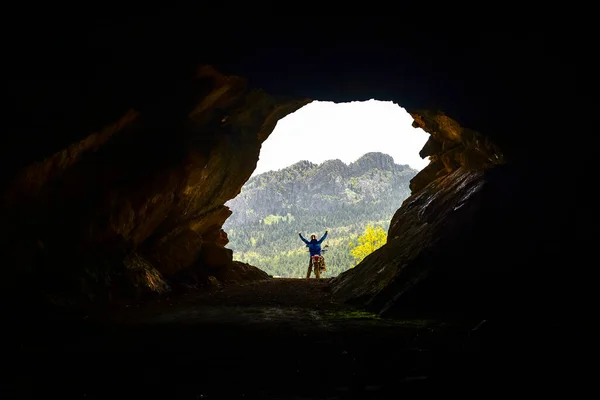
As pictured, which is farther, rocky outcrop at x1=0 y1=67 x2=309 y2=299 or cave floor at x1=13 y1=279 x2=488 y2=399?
rocky outcrop at x1=0 y1=67 x2=309 y2=299

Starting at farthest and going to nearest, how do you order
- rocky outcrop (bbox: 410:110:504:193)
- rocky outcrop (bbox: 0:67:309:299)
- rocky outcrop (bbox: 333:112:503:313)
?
rocky outcrop (bbox: 410:110:504:193), rocky outcrop (bbox: 0:67:309:299), rocky outcrop (bbox: 333:112:503:313)

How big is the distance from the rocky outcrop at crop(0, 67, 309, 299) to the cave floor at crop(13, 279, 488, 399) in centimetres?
356

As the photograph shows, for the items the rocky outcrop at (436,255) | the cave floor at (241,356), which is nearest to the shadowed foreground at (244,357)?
the cave floor at (241,356)

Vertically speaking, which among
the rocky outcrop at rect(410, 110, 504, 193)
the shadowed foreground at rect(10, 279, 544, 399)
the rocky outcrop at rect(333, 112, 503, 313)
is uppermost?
the rocky outcrop at rect(410, 110, 504, 193)

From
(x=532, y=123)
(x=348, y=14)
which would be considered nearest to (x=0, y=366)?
(x=348, y=14)

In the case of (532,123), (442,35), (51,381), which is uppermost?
(442,35)

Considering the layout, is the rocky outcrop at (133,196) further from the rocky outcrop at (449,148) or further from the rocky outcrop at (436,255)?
the rocky outcrop at (436,255)

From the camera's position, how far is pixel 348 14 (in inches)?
400

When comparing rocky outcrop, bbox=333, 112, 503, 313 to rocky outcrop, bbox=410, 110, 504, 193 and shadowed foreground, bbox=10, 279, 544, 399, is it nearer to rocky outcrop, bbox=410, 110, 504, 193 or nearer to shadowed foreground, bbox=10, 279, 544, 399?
rocky outcrop, bbox=410, 110, 504, 193

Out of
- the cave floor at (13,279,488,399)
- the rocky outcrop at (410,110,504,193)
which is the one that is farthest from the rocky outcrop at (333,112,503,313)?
the cave floor at (13,279,488,399)

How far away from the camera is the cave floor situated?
4.18 meters

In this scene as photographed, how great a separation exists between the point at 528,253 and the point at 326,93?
10046 millimetres

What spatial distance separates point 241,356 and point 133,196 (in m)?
11.5

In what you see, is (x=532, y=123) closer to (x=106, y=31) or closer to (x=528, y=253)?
(x=528, y=253)
